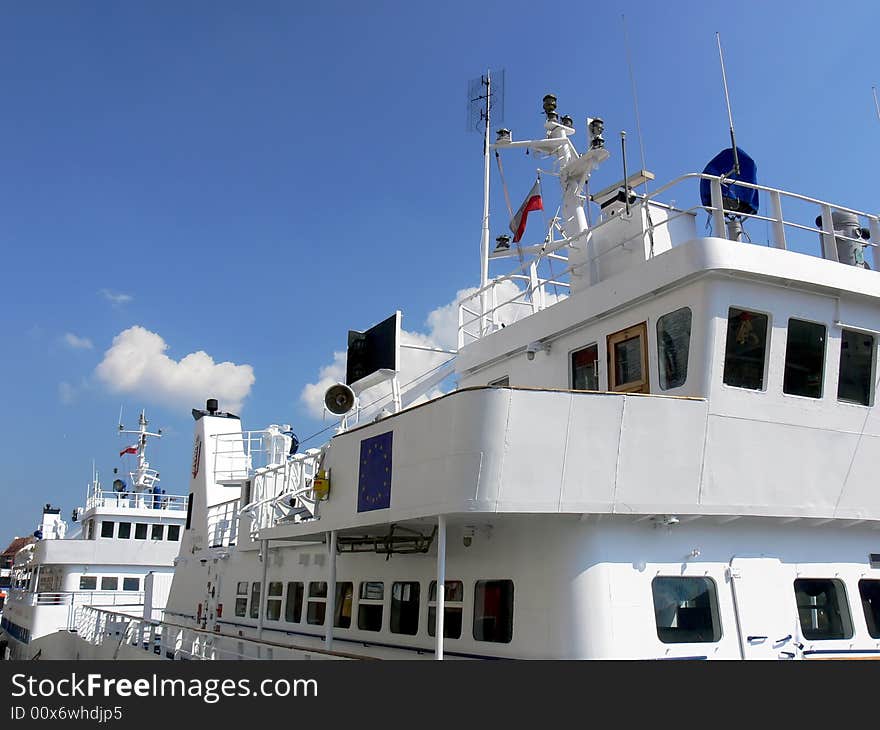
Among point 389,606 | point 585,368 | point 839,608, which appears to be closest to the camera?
point 839,608

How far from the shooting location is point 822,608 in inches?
394

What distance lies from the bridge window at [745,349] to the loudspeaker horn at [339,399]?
7.86 meters

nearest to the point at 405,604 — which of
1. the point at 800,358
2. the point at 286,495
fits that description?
the point at 286,495

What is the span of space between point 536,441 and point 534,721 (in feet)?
9.86

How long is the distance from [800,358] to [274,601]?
453 inches

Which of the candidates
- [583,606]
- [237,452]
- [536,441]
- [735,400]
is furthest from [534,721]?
[237,452]

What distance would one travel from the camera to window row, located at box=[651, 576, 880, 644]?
9180mm

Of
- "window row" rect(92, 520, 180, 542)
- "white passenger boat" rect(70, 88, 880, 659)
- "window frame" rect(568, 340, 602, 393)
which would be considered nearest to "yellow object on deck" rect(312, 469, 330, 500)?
"white passenger boat" rect(70, 88, 880, 659)

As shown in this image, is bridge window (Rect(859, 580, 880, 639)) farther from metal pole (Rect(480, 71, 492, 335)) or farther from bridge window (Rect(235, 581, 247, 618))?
bridge window (Rect(235, 581, 247, 618))

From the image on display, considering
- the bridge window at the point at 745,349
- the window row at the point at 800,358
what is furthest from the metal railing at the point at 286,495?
the window row at the point at 800,358

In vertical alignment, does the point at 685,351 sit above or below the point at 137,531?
below

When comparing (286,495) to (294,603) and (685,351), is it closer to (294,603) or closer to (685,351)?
(294,603)

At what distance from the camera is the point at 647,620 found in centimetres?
895

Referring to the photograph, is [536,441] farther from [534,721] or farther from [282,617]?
[282,617]
